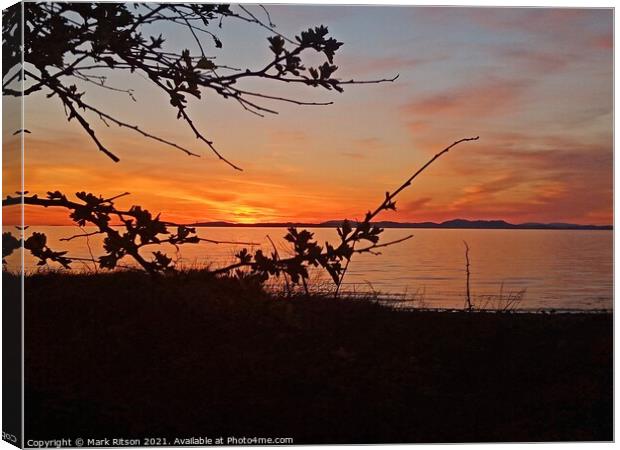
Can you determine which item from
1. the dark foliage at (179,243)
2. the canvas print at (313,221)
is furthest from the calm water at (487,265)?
the dark foliage at (179,243)

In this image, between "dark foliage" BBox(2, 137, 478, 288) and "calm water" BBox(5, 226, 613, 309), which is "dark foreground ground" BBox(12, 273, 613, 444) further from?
"dark foliage" BBox(2, 137, 478, 288)

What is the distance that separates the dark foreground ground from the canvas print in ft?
0.04

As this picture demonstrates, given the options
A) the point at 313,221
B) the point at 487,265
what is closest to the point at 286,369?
the point at 313,221

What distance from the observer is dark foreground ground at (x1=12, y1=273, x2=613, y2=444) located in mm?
5180

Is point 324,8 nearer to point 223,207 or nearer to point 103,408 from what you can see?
point 223,207

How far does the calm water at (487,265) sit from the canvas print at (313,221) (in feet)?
0.05

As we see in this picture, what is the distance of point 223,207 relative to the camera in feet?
17.9

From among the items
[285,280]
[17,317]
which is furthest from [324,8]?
[17,317]

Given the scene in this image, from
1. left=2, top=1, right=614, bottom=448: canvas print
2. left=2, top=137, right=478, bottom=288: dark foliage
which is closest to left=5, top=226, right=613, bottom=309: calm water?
left=2, top=1, right=614, bottom=448: canvas print

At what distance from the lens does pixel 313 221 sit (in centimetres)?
551

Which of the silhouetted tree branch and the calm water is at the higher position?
the silhouetted tree branch

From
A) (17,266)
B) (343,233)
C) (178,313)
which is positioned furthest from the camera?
(178,313)

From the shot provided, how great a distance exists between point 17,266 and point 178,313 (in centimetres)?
98

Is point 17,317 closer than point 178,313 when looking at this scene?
Yes
